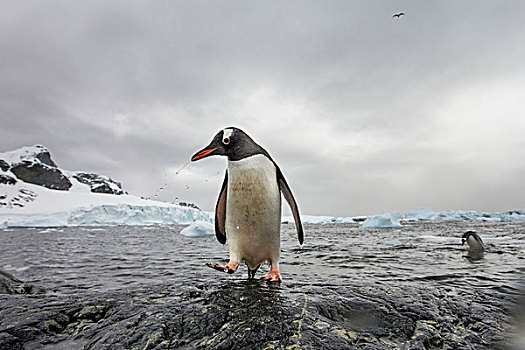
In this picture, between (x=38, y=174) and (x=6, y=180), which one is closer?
(x=6, y=180)

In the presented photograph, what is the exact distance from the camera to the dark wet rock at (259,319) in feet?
5.06

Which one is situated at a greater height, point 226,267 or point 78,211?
point 78,211

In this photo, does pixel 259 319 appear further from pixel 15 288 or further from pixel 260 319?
pixel 15 288

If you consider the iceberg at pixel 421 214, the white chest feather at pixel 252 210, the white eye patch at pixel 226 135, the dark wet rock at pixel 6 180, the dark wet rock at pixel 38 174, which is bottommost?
the iceberg at pixel 421 214

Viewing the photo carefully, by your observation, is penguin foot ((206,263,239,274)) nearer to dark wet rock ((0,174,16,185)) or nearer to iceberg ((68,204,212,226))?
iceberg ((68,204,212,226))

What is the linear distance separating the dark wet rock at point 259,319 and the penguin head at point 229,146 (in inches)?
54.0

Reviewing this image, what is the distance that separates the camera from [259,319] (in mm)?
1759

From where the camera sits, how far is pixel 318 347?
1440 millimetres

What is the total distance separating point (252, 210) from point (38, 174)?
10800cm

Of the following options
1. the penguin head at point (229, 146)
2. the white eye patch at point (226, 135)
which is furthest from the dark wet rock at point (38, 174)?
the white eye patch at point (226, 135)

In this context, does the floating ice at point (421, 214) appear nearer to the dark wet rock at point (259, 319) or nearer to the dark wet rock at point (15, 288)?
the dark wet rock at point (259, 319)

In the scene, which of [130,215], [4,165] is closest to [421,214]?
[130,215]

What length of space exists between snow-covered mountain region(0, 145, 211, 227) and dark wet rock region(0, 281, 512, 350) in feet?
139

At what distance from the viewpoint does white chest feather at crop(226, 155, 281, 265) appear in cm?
289
